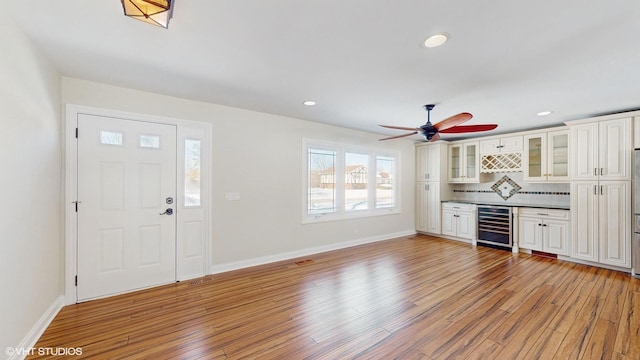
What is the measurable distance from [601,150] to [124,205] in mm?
6724

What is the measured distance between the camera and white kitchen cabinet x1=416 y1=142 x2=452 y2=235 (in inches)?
242

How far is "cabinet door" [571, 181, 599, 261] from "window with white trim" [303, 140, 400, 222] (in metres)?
3.06

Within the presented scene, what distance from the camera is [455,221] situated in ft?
19.2

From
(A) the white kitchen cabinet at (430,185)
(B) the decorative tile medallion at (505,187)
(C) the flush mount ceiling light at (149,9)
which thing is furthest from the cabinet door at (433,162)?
(C) the flush mount ceiling light at (149,9)

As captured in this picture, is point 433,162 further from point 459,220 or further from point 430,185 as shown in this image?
point 459,220

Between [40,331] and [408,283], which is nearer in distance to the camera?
[40,331]

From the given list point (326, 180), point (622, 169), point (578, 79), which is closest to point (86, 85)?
point (326, 180)

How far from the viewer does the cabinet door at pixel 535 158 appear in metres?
4.84

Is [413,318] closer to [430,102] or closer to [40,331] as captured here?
[430,102]

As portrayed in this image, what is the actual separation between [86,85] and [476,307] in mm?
4913

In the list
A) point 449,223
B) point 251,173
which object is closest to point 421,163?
point 449,223

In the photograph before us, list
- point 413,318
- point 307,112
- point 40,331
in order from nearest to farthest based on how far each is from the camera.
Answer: point 40,331 < point 413,318 < point 307,112

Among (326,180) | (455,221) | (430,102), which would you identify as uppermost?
(430,102)

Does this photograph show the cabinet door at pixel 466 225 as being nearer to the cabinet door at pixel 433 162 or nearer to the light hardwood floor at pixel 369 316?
the cabinet door at pixel 433 162
